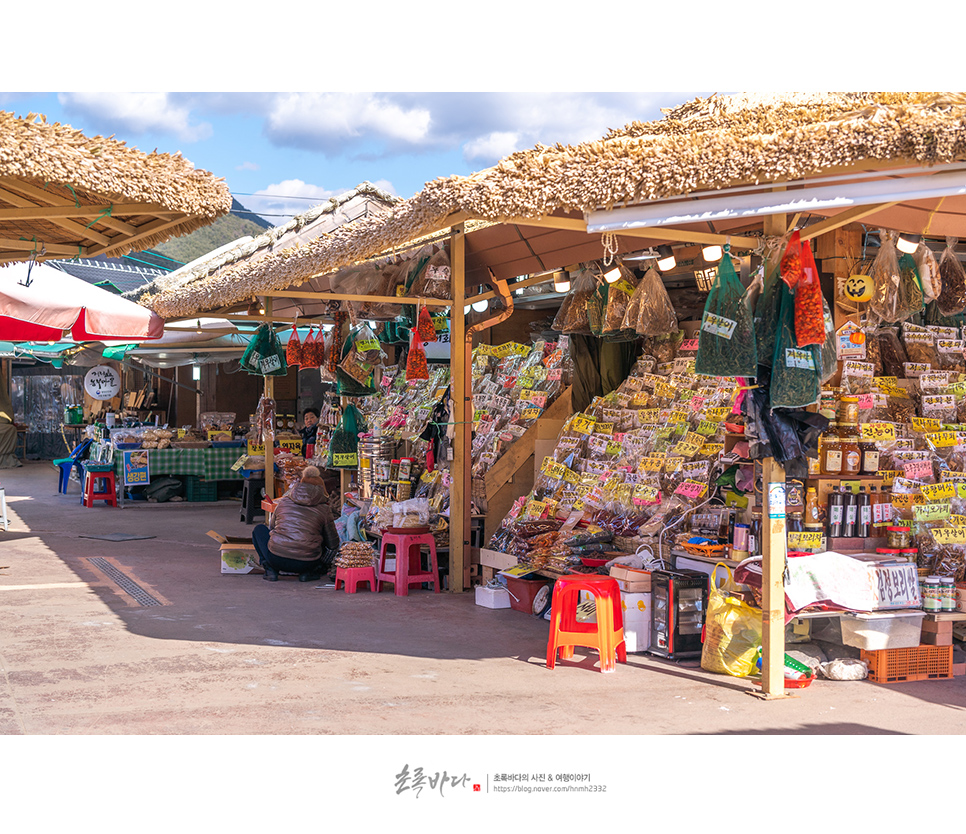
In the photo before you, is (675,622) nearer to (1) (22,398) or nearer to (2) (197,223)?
(2) (197,223)

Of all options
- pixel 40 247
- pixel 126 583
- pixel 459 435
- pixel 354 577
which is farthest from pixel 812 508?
pixel 126 583

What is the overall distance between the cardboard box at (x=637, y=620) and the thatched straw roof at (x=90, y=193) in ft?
12.2

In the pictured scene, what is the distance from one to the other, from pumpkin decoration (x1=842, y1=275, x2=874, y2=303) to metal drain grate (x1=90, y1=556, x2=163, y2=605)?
20.4 ft

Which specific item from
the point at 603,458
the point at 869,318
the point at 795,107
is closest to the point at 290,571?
the point at 603,458

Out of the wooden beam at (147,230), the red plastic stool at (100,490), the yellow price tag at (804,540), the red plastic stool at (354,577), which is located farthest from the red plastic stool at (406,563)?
the red plastic stool at (100,490)

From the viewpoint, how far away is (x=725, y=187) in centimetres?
519

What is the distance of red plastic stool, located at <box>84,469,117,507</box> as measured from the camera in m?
16.2

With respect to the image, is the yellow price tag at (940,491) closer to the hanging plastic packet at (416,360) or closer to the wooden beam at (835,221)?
the wooden beam at (835,221)

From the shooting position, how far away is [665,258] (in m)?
8.06

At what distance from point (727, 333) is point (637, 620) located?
2.22 m

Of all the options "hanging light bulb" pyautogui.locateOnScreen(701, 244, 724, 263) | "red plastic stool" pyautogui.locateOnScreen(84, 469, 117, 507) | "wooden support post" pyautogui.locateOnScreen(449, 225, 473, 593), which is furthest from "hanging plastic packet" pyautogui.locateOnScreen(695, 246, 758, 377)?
"red plastic stool" pyautogui.locateOnScreen(84, 469, 117, 507)

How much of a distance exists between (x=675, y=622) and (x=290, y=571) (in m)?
4.56

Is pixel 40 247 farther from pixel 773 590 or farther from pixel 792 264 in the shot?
pixel 773 590

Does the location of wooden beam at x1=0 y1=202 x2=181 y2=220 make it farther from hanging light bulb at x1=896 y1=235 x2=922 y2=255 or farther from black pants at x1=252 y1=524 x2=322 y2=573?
hanging light bulb at x1=896 y1=235 x2=922 y2=255
